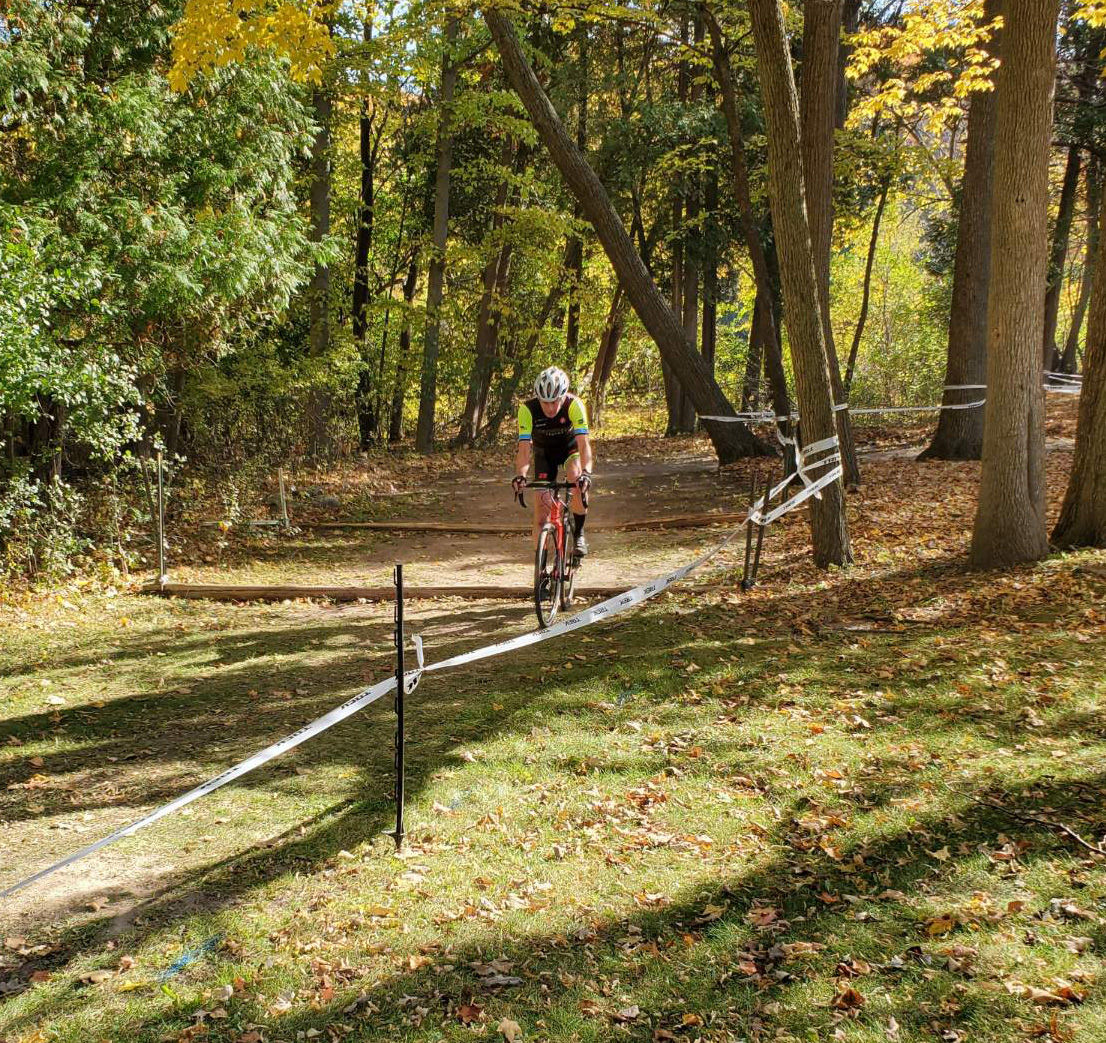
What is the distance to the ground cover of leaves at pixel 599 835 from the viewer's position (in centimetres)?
363

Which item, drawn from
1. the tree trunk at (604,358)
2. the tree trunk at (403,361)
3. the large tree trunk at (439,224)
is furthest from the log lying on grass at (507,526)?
the tree trunk at (604,358)

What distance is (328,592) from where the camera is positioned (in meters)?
10.7

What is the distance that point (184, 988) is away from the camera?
3793 millimetres

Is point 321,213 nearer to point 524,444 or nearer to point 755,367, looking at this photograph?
point 755,367

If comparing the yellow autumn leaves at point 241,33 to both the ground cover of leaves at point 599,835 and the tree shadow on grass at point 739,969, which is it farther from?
the tree shadow on grass at point 739,969

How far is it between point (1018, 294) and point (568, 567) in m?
4.89

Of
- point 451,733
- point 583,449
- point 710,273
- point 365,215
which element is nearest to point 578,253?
point 710,273

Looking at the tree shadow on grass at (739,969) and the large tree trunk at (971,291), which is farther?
the large tree trunk at (971,291)

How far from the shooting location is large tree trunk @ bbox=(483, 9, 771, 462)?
15.3 metres

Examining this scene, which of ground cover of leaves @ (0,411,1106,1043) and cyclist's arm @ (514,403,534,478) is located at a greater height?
cyclist's arm @ (514,403,534,478)

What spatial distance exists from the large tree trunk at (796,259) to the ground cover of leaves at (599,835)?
151 cm

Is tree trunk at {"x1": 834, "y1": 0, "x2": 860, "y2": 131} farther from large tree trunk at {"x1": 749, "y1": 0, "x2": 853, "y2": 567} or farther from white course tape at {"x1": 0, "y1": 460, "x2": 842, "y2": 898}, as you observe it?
white course tape at {"x1": 0, "y1": 460, "x2": 842, "y2": 898}

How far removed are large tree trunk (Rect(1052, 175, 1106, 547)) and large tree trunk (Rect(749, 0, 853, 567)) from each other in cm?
219

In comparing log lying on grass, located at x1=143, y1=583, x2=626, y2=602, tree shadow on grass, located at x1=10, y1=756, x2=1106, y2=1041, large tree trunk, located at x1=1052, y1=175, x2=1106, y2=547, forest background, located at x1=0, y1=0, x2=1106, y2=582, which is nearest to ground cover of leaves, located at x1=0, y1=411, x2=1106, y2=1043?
tree shadow on grass, located at x1=10, y1=756, x2=1106, y2=1041
